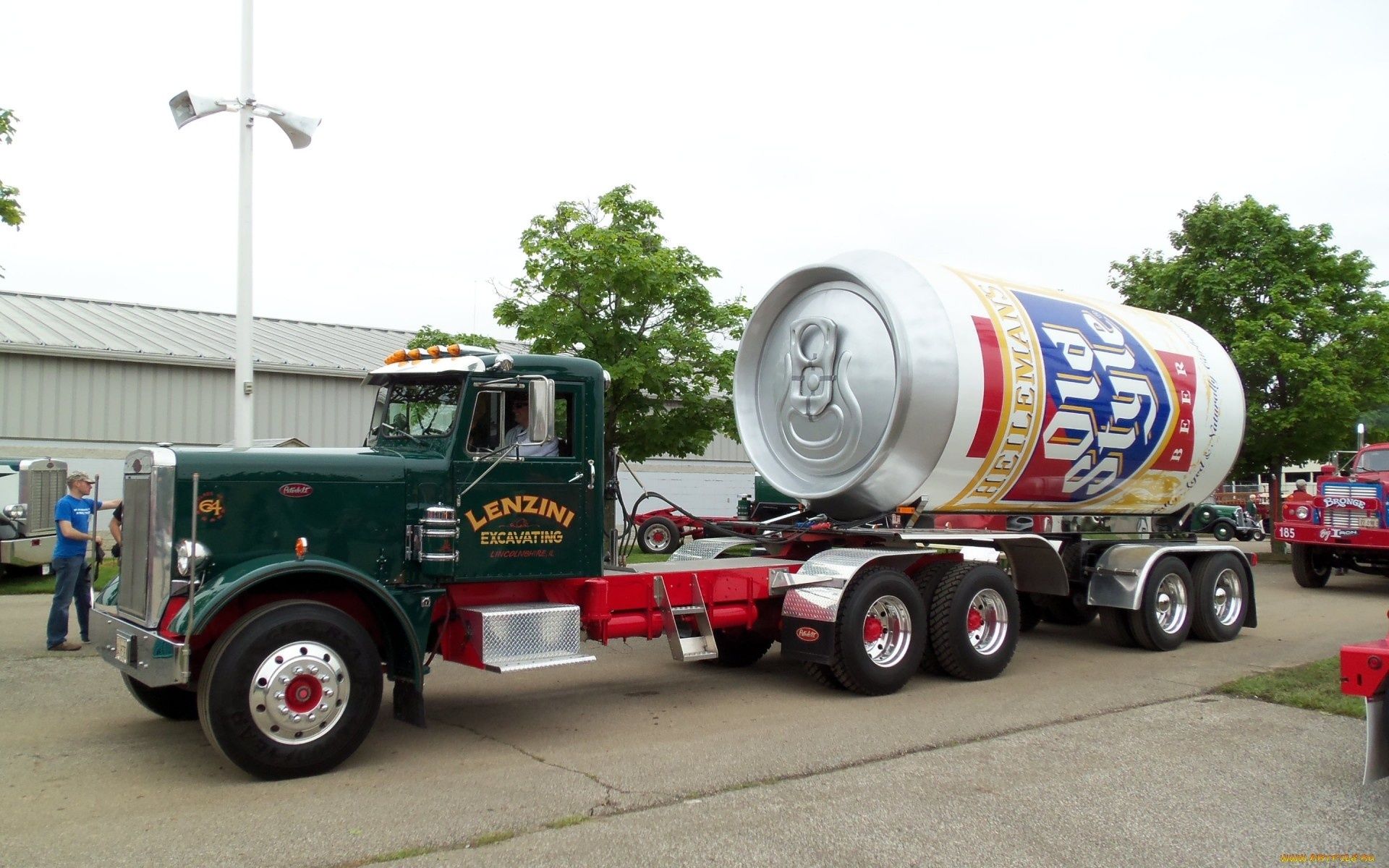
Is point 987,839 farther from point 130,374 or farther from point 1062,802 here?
point 130,374

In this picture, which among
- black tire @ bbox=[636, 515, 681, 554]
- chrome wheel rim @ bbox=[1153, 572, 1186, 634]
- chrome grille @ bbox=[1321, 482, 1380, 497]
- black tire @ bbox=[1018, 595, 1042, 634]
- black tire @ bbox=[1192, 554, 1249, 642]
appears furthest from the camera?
black tire @ bbox=[636, 515, 681, 554]

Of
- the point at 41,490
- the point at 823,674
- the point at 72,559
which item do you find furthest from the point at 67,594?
the point at 41,490

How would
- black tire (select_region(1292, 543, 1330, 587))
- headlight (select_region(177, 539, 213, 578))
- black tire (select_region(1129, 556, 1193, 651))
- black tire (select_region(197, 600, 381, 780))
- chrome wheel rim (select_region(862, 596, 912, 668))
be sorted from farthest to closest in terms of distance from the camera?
black tire (select_region(1292, 543, 1330, 587)) → black tire (select_region(1129, 556, 1193, 651)) → chrome wheel rim (select_region(862, 596, 912, 668)) → headlight (select_region(177, 539, 213, 578)) → black tire (select_region(197, 600, 381, 780))

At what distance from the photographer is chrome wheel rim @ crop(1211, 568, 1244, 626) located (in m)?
11.9

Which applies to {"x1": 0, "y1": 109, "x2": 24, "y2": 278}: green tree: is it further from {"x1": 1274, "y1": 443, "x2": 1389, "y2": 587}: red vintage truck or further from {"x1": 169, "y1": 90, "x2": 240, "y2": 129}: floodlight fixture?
{"x1": 1274, "y1": 443, "x2": 1389, "y2": 587}: red vintage truck

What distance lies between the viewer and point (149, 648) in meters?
5.98

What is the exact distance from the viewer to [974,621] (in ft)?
30.9

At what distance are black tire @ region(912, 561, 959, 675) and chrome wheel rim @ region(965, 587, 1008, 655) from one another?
0.35 m

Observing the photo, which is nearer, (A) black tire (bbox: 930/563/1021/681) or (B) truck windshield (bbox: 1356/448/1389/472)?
(A) black tire (bbox: 930/563/1021/681)

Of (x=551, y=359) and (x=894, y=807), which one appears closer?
(x=894, y=807)

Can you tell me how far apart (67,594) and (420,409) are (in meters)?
4.82

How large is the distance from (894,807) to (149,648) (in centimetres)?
415

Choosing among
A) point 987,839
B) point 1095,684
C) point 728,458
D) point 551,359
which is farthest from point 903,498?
point 728,458

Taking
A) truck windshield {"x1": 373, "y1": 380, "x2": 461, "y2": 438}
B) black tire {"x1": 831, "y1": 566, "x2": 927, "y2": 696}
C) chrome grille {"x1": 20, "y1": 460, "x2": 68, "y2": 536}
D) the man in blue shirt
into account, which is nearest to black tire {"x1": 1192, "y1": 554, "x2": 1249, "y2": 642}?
black tire {"x1": 831, "y1": 566, "x2": 927, "y2": 696}
